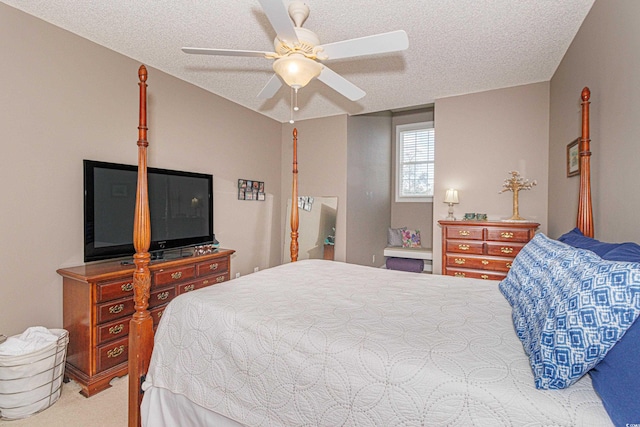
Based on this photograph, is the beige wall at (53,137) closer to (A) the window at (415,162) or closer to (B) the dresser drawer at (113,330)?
(B) the dresser drawer at (113,330)

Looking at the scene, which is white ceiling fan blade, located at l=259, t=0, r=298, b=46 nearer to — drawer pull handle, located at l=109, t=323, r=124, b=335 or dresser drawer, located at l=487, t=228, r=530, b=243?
drawer pull handle, located at l=109, t=323, r=124, b=335

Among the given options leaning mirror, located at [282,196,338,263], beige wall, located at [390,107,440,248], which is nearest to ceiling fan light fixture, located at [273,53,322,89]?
leaning mirror, located at [282,196,338,263]

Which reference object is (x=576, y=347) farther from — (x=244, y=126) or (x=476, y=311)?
(x=244, y=126)

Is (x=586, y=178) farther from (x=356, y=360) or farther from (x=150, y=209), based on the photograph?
(x=150, y=209)

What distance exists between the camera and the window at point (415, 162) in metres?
6.27

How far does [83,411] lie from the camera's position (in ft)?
6.78

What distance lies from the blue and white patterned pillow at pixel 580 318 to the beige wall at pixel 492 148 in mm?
3110

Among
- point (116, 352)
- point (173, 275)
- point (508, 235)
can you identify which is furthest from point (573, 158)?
point (116, 352)

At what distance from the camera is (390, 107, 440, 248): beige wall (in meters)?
6.21

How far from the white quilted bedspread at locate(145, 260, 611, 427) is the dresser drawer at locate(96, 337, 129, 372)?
1.11 metres

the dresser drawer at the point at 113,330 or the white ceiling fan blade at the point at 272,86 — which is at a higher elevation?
the white ceiling fan blade at the point at 272,86

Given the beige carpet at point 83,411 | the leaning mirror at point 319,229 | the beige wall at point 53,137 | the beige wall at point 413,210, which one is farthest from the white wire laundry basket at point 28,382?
the beige wall at point 413,210

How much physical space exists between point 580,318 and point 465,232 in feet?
9.59

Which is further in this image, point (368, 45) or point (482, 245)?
point (482, 245)
